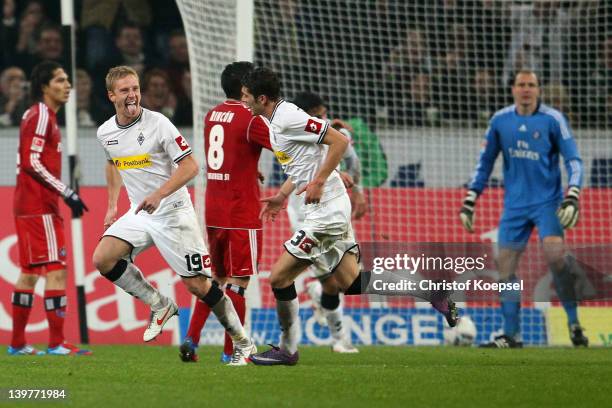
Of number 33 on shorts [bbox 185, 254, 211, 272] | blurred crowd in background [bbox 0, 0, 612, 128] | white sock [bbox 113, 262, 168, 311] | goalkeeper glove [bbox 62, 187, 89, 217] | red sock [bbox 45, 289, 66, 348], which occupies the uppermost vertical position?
blurred crowd in background [bbox 0, 0, 612, 128]

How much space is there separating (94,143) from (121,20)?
2895 millimetres

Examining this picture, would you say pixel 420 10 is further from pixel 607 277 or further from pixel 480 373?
pixel 480 373

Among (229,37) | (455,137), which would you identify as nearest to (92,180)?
(229,37)

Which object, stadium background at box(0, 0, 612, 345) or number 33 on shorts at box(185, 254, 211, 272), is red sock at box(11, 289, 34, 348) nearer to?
stadium background at box(0, 0, 612, 345)

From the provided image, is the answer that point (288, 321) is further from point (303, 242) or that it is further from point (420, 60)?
point (420, 60)

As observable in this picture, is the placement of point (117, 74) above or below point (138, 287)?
above

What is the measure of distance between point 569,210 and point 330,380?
441 centimetres

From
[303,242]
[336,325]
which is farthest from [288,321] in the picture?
[336,325]

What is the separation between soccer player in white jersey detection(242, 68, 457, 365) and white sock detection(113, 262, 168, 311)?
31.0 inches

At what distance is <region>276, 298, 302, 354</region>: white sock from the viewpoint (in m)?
8.55

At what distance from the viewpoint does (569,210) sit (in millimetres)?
11039

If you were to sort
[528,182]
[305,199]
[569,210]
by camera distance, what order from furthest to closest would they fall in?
[528,182], [569,210], [305,199]

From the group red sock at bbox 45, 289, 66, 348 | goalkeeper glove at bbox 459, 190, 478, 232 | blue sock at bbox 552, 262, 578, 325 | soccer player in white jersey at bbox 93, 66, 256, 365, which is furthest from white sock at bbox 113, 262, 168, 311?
blue sock at bbox 552, 262, 578, 325

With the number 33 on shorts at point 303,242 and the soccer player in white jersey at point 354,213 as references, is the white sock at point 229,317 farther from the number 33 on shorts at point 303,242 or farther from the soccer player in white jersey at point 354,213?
the soccer player in white jersey at point 354,213
